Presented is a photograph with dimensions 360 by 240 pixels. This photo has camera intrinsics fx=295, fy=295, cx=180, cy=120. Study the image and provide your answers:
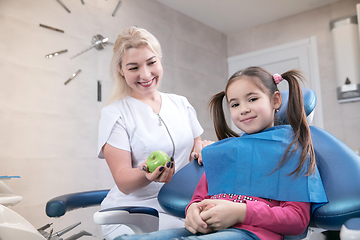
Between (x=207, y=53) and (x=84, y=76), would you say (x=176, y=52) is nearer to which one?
(x=207, y=53)

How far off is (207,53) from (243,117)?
10.8 ft

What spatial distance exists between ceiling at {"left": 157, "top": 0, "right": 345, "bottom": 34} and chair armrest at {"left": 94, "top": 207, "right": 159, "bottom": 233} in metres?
3.01

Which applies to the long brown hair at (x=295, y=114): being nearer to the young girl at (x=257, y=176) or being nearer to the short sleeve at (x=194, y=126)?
the young girl at (x=257, y=176)

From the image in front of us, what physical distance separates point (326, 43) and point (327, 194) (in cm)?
332

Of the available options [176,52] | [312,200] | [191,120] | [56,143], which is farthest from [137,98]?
[176,52]

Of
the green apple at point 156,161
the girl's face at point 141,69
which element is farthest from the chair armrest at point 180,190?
the girl's face at point 141,69

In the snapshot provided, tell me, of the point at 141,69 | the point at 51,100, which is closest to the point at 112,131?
the point at 141,69

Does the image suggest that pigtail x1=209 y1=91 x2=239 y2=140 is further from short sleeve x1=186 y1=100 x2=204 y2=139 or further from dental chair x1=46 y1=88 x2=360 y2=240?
short sleeve x1=186 y1=100 x2=204 y2=139

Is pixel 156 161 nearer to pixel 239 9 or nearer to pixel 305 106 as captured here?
pixel 305 106

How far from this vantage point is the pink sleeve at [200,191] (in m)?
1.03

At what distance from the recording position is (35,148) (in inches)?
91.2

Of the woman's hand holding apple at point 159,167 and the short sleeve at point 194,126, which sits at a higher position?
the short sleeve at point 194,126

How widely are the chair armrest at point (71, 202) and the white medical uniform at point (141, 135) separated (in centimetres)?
5

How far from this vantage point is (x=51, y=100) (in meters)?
2.44
